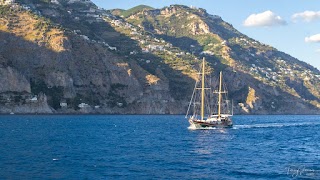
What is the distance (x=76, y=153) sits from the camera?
69.6 metres

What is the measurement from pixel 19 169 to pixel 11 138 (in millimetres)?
39521

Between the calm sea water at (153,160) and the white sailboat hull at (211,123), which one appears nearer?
the calm sea water at (153,160)

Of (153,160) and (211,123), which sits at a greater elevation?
(211,123)

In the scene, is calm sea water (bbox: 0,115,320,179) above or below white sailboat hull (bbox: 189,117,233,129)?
below

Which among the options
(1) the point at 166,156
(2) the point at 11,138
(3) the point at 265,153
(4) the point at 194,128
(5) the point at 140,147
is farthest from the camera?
(4) the point at 194,128

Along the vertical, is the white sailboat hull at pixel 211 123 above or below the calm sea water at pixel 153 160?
above

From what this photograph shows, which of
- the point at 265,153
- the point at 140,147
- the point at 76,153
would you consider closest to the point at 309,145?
the point at 265,153

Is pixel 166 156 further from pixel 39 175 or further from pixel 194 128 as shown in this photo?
pixel 194 128

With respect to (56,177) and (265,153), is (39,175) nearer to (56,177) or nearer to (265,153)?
(56,177)

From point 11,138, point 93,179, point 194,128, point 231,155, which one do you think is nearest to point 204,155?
point 231,155

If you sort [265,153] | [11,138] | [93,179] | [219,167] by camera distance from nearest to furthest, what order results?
[93,179]
[219,167]
[265,153]
[11,138]

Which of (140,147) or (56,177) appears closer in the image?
(56,177)

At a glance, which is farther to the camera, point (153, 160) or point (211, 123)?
point (211, 123)

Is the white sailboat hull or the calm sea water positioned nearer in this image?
the calm sea water
